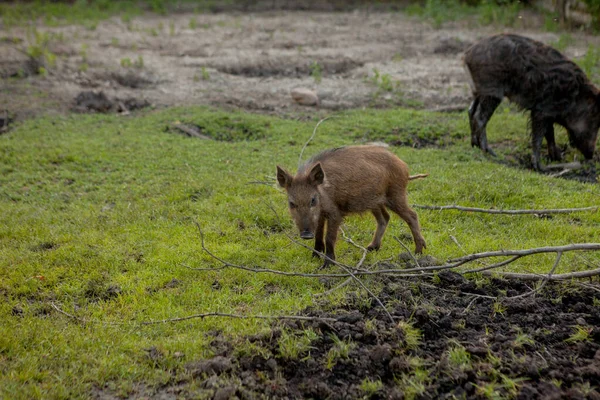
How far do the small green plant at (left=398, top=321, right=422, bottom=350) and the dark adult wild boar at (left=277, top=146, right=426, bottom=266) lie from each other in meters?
1.45

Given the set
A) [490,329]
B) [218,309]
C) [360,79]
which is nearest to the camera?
[490,329]

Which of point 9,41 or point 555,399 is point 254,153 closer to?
point 555,399

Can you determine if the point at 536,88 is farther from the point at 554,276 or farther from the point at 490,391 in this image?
the point at 490,391

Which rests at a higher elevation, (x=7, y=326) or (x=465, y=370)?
(x=465, y=370)

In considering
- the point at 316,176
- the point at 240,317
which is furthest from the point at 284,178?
the point at 240,317

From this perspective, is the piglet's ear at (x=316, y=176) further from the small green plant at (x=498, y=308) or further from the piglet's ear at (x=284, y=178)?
the small green plant at (x=498, y=308)

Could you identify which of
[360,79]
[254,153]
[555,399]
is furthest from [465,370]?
[360,79]

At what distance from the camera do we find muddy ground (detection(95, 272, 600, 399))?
12.1 ft

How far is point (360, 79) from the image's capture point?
42.7 feet

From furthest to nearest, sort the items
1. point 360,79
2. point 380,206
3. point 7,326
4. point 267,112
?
point 360,79 → point 267,112 → point 380,206 → point 7,326

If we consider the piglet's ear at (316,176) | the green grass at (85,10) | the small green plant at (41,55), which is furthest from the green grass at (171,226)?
the green grass at (85,10)

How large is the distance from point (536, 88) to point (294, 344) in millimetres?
6695

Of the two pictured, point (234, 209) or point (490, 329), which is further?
point (234, 209)

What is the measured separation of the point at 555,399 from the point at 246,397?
1.76 metres
